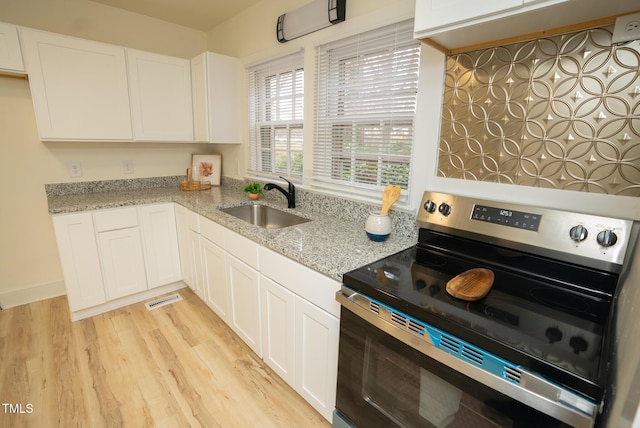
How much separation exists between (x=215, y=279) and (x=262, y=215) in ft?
1.98

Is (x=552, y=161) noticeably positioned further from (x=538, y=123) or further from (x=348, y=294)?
(x=348, y=294)

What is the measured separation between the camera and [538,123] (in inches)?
43.9

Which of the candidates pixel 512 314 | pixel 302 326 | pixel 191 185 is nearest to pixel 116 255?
pixel 191 185

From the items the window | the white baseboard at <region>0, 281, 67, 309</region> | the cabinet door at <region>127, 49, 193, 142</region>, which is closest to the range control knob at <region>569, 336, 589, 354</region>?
the window

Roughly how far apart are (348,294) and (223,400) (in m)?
1.07

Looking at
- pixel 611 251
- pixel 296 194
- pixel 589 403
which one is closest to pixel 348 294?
pixel 589 403

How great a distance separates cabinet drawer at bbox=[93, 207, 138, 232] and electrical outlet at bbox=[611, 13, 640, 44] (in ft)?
9.27

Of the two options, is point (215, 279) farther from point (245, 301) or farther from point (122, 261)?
point (122, 261)

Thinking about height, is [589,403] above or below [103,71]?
below

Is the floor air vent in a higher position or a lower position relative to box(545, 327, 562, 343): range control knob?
lower

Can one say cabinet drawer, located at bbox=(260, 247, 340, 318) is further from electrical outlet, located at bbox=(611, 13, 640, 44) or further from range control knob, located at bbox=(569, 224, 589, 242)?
electrical outlet, located at bbox=(611, 13, 640, 44)

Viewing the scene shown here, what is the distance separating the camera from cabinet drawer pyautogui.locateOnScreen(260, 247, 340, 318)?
4.09 ft

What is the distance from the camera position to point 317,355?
4.51 ft

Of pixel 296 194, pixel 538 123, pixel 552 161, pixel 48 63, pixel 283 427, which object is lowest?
pixel 283 427
